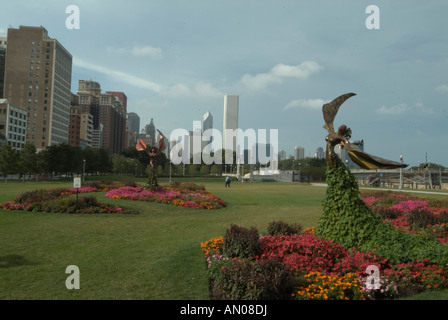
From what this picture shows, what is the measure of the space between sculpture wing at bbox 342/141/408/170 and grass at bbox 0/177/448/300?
4828mm

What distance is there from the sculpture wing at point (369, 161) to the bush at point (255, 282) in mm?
3552

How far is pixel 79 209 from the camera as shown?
53.6 ft

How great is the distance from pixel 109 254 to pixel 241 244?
152 inches

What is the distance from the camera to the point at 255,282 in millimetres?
5715

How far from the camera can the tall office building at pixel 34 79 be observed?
11334cm

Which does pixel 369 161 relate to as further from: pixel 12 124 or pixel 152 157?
pixel 12 124

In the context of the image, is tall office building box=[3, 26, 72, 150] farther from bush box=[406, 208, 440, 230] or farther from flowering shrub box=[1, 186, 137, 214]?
bush box=[406, 208, 440, 230]

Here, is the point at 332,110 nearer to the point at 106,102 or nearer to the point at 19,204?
the point at 19,204

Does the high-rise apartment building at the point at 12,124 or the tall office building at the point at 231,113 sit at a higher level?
the tall office building at the point at 231,113

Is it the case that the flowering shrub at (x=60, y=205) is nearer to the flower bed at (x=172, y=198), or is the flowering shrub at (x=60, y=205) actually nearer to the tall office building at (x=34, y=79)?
the flower bed at (x=172, y=198)

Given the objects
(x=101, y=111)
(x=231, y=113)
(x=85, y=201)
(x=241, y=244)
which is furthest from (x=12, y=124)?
(x=241, y=244)

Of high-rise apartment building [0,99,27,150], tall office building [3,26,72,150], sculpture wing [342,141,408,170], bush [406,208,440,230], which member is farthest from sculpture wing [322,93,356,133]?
tall office building [3,26,72,150]

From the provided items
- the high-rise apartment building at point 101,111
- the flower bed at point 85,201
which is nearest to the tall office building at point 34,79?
the high-rise apartment building at point 101,111

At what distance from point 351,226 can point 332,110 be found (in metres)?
3.55
